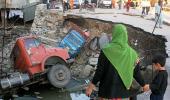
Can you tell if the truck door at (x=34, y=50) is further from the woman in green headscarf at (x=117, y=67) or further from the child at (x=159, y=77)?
the woman in green headscarf at (x=117, y=67)

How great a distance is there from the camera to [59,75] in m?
13.5

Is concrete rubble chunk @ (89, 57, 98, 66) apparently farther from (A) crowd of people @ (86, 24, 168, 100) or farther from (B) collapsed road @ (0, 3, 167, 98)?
(A) crowd of people @ (86, 24, 168, 100)

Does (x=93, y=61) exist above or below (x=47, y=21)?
below

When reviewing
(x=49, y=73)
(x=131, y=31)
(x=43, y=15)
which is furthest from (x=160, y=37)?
(x=43, y=15)

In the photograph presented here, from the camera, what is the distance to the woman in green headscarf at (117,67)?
590 centimetres

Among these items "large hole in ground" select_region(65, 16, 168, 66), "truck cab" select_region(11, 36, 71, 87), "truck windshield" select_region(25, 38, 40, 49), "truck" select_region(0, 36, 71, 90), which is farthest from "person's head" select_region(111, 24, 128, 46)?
"large hole in ground" select_region(65, 16, 168, 66)

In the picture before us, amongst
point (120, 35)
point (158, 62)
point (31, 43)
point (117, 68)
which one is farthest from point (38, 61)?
point (120, 35)

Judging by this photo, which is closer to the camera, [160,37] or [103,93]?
[103,93]

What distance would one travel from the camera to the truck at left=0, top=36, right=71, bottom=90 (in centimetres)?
1308

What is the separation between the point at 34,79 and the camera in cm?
1313

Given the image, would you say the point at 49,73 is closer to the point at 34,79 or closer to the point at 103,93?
the point at 34,79

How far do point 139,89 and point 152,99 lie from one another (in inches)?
49.1

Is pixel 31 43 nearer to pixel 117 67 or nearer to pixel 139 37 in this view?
pixel 117 67

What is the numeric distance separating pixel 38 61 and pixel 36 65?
13 cm
